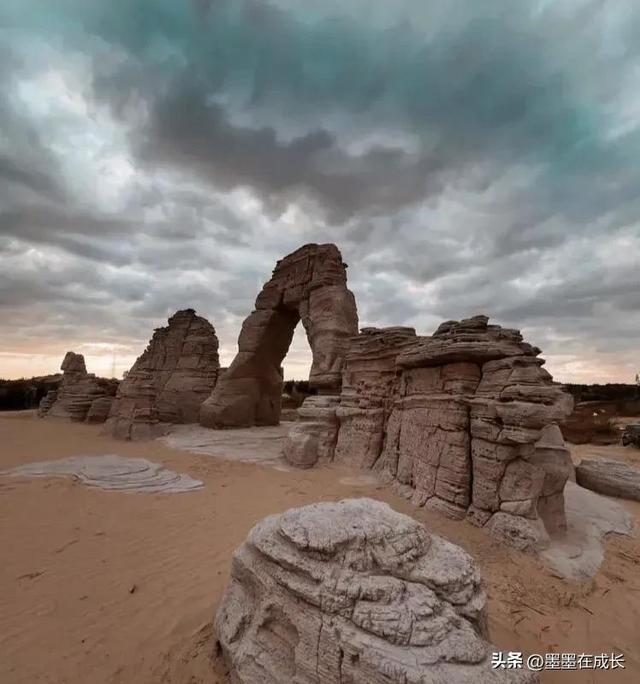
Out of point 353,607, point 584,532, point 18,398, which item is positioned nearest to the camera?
point 353,607

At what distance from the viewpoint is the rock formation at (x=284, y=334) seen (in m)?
12.0

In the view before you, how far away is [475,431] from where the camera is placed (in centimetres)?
584

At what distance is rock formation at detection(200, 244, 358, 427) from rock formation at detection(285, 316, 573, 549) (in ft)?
11.2

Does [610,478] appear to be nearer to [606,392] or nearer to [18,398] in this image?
[606,392]

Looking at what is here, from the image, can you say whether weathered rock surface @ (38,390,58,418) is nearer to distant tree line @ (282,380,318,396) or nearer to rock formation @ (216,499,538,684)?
distant tree line @ (282,380,318,396)

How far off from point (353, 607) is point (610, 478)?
940cm

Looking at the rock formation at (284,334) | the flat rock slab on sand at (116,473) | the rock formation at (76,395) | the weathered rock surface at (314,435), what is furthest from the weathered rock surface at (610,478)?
the rock formation at (76,395)

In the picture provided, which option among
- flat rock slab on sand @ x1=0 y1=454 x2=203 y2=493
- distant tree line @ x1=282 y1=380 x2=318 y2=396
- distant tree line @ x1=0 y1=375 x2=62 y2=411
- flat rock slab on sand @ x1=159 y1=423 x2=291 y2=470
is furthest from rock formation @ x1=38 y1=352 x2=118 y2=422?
distant tree line @ x1=282 y1=380 x2=318 y2=396

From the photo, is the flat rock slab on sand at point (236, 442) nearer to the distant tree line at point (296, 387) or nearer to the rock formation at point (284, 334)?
the rock formation at point (284, 334)

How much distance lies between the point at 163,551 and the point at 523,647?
13.3 ft

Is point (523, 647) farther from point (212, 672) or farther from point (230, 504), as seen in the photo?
point (230, 504)

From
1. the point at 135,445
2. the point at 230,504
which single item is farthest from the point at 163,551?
the point at 135,445

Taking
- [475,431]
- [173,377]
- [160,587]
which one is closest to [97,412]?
[173,377]

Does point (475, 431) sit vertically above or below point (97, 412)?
above
